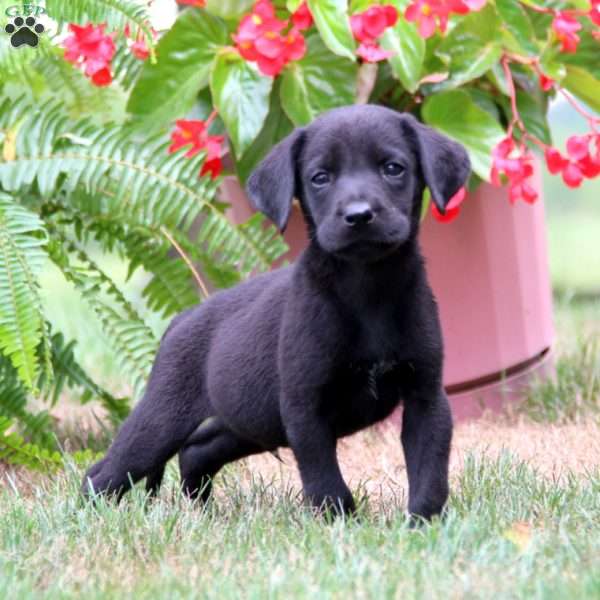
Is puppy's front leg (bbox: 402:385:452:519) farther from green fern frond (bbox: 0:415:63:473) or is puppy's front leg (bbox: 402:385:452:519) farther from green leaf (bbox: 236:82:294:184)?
green leaf (bbox: 236:82:294:184)

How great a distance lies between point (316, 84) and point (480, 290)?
1059 mm

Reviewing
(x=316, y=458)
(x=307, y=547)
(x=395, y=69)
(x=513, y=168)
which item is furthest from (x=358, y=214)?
(x=395, y=69)

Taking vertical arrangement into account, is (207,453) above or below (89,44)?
below

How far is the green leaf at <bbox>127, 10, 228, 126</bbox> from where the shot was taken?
4.46 m

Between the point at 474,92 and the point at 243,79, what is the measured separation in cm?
87

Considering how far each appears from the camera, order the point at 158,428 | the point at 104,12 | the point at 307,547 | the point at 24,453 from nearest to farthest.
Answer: the point at 307,547 < the point at 158,428 < the point at 24,453 < the point at 104,12

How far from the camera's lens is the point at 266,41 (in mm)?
4125

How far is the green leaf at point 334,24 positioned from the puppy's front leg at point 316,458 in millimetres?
1482

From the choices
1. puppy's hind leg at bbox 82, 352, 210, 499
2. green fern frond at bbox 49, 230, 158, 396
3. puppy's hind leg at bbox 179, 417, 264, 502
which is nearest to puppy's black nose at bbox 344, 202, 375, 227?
puppy's hind leg at bbox 82, 352, 210, 499

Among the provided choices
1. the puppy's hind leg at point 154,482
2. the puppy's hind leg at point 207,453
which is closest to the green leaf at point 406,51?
the puppy's hind leg at point 207,453

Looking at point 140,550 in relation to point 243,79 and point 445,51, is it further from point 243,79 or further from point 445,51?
point 445,51

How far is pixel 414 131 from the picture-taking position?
10.5 ft

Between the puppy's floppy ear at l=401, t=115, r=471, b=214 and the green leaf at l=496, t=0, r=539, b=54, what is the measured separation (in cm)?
145

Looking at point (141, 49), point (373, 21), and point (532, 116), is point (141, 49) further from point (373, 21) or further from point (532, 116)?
point (532, 116)
